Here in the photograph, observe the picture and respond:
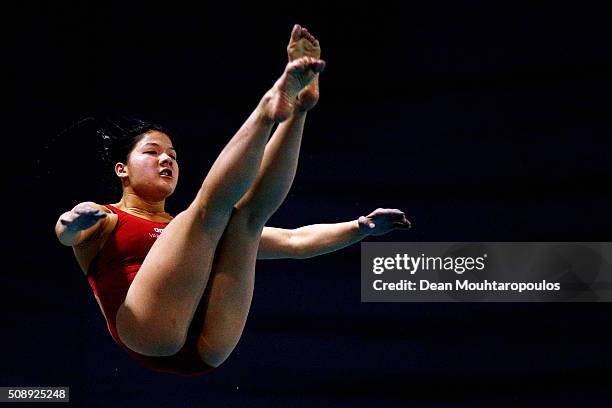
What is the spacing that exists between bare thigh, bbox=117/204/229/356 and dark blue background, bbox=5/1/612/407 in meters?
1.26

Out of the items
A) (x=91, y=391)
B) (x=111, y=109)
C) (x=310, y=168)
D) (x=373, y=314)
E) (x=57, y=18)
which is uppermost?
(x=57, y=18)

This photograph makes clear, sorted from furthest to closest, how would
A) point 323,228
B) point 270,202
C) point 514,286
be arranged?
point 514,286 → point 323,228 → point 270,202

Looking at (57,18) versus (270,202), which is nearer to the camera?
(270,202)

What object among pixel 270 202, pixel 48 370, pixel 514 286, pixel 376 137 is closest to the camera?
pixel 270 202

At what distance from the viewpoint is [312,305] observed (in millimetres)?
3215

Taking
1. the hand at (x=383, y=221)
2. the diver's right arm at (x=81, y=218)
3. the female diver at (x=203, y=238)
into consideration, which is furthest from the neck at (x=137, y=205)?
the hand at (x=383, y=221)

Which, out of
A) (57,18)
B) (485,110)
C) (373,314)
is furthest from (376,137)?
(57,18)

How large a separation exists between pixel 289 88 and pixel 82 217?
20.3 inches

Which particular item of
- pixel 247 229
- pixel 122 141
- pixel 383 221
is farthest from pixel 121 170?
pixel 383 221

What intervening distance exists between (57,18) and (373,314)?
1.79 m

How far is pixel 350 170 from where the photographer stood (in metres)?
3.19

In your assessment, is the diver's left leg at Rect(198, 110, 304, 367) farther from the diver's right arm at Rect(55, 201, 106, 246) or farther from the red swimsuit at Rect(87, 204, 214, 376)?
the diver's right arm at Rect(55, 201, 106, 246)

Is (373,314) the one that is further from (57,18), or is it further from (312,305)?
(57,18)

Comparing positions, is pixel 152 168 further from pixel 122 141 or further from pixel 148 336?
pixel 148 336
